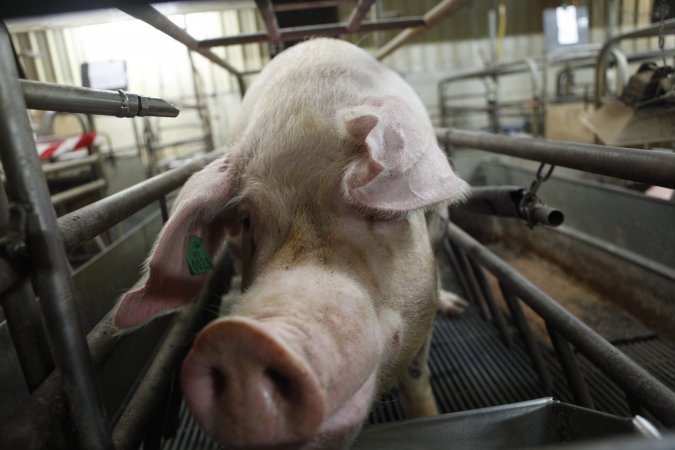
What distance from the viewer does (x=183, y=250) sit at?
168cm

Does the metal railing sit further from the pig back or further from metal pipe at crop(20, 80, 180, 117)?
metal pipe at crop(20, 80, 180, 117)

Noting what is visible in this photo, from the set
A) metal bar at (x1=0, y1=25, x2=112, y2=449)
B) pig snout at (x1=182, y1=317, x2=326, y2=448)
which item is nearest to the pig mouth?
pig snout at (x1=182, y1=317, x2=326, y2=448)

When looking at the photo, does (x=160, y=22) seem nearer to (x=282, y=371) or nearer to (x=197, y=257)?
(x=197, y=257)

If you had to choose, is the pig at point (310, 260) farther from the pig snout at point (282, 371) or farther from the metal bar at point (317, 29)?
the metal bar at point (317, 29)

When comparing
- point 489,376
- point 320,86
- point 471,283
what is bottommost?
point 489,376

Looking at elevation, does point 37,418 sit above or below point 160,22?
below

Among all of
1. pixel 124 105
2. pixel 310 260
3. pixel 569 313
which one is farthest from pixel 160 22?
pixel 569 313

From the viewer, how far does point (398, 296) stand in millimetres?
1476

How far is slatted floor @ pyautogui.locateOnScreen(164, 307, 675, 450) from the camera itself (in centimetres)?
235

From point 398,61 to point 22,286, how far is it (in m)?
11.3

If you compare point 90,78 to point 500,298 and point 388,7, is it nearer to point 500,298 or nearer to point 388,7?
point 500,298

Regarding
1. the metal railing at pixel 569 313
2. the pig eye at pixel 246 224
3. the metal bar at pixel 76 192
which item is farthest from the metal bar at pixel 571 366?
the metal bar at pixel 76 192

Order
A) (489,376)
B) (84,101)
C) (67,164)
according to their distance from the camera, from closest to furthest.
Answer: (84,101)
(489,376)
(67,164)

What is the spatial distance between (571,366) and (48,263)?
1.80m
